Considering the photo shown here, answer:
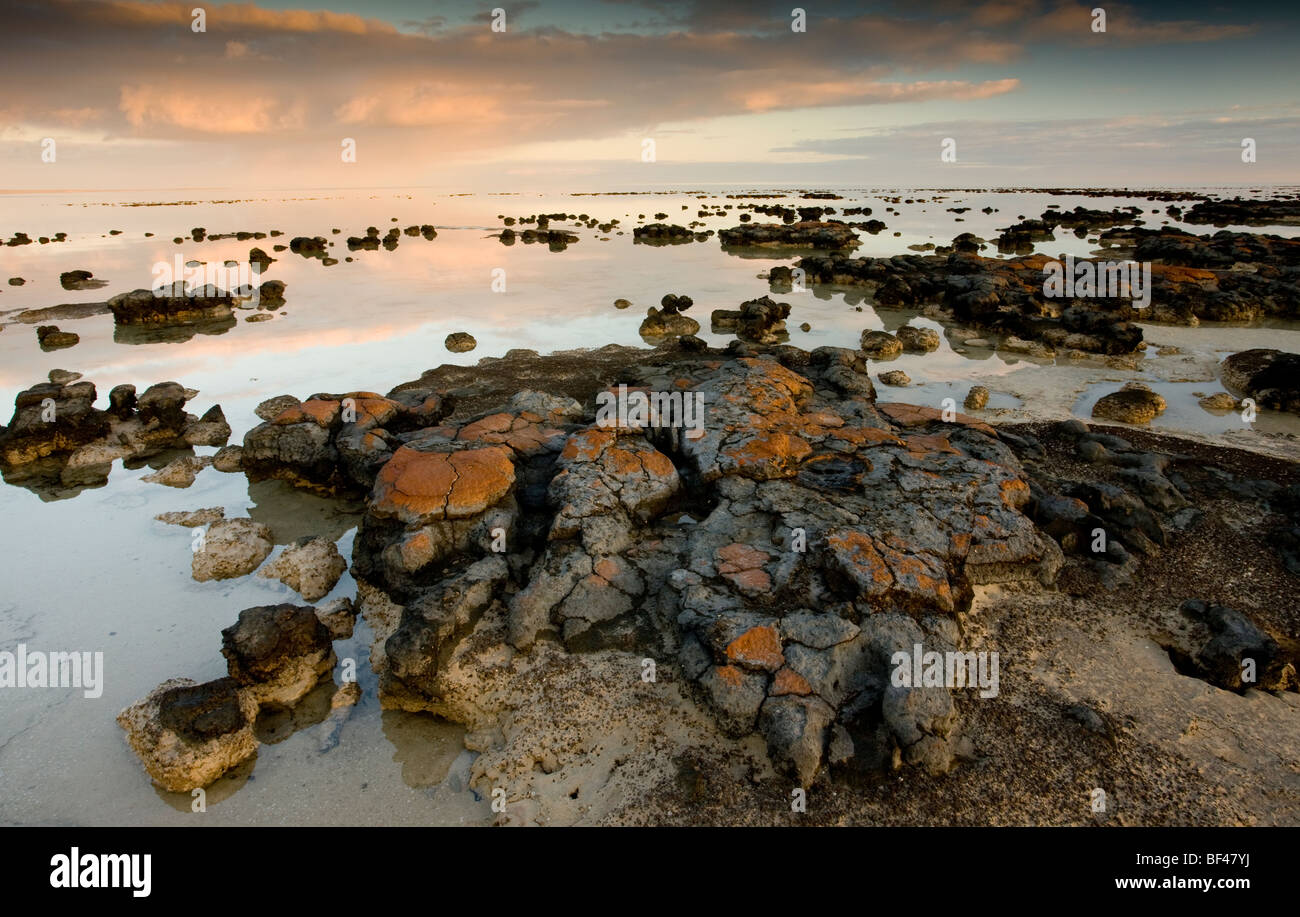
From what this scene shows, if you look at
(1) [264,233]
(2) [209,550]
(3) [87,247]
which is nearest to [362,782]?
(2) [209,550]

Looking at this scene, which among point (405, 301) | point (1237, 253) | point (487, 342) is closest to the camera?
point (487, 342)

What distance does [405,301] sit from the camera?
2477cm

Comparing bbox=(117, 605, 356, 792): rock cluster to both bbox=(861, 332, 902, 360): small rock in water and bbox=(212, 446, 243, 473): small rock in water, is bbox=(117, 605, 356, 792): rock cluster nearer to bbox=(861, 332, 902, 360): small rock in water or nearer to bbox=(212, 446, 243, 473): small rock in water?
bbox=(212, 446, 243, 473): small rock in water

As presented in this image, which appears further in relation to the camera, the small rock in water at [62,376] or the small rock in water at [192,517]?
the small rock in water at [62,376]

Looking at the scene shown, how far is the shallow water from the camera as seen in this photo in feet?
17.7

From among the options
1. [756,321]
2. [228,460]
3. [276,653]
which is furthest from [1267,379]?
[228,460]

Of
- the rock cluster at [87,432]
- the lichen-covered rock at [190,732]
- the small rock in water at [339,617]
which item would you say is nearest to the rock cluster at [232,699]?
the lichen-covered rock at [190,732]

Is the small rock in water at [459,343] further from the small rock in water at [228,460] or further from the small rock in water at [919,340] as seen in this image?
the small rock in water at [919,340]

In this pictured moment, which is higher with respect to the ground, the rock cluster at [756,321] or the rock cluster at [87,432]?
the rock cluster at [756,321]

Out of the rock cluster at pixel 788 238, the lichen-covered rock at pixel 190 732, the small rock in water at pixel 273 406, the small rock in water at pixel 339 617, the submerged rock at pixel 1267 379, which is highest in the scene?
the rock cluster at pixel 788 238

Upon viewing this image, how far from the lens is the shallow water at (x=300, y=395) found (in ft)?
17.7

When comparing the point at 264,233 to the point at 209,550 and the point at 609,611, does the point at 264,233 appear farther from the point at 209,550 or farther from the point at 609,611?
the point at 609,611

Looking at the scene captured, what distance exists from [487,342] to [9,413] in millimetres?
10697

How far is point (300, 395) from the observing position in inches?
575
